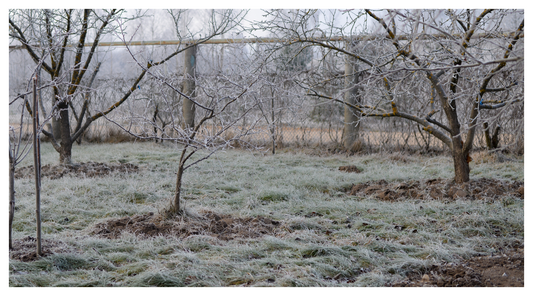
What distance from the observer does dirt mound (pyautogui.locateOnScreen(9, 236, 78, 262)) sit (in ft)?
7.85

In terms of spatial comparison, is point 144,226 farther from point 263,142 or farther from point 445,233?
point 263,142

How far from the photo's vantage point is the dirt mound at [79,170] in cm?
503

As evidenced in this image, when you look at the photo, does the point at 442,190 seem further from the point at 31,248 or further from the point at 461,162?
the point at 31,248

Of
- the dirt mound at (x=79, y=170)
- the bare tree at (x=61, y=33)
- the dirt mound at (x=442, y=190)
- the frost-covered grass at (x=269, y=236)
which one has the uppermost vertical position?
the bare tree at (x=61, y=33)

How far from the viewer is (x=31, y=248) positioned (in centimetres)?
256

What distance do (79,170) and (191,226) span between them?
2894 millimetres

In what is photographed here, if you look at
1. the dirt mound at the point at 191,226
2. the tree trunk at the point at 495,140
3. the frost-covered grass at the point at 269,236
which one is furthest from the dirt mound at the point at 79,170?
the tree trunk at the point at 495,140

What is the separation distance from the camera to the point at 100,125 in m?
8.73

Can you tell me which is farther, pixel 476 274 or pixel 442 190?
pixel 442 190

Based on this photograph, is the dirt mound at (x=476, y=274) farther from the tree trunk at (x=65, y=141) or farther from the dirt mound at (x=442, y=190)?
the tree trunk at (x=65, y=141)

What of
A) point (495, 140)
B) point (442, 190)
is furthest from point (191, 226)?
point (495, 140)

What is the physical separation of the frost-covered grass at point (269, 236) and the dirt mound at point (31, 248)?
0.07 meters

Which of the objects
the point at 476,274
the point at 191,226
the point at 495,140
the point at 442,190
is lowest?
the point at 476,274

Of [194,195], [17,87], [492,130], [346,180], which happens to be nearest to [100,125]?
[17,87]
